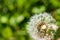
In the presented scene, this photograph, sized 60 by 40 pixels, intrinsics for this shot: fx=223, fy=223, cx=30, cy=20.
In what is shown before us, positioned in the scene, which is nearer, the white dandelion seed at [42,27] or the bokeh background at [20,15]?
the white dandelion seed at [42,27]

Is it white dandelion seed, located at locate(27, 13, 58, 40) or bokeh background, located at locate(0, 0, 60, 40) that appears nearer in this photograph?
white dandelion seed, located at locate(27, 13, 58, 40)

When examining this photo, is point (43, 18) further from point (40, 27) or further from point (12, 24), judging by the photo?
point (12, 24)

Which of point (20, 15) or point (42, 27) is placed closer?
point (42, 27)

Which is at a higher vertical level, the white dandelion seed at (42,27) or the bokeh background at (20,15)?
the bokeh background at (20,15)

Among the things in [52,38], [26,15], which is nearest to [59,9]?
[26,15]

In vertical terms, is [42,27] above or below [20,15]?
below

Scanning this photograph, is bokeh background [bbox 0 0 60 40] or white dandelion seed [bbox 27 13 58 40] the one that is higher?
bokeh background [bbox 0 0 60 40]
